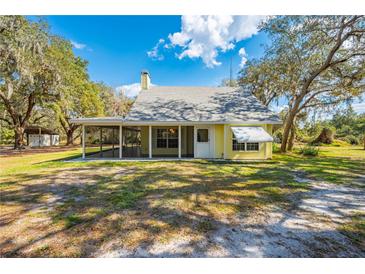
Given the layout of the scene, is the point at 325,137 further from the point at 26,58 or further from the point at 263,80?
the point at 26,58

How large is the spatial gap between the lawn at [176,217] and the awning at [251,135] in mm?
3972

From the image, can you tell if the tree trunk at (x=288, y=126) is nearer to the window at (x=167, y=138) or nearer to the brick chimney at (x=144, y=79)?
the window at (x=167, y=138)

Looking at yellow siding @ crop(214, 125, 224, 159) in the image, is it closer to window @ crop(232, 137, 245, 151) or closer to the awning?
window @ crop(232, 137, 245, 151)

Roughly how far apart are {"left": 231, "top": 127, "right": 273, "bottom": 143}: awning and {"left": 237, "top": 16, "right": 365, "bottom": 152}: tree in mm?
5828

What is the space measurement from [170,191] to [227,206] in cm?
184

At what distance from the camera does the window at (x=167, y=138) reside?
44.0ft

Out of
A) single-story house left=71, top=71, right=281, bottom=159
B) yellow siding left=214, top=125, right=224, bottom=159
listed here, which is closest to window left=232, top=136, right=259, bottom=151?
single-story house left=71, top=71, right=281, bottom=159

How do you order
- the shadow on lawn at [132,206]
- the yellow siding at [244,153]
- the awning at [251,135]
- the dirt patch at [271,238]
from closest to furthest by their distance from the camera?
1. the dirt patch at [271,238]
2. the shadow on lawn at [132,206]
3. the awning at [251,135]
4. the yellow siding at [244,153]

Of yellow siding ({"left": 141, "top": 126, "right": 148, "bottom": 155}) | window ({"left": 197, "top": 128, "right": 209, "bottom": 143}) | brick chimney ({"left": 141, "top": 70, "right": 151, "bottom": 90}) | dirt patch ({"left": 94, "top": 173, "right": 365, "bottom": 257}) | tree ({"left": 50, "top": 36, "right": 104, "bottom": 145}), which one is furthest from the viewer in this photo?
tree ({"left": 50, "top": 36, "right": 104, "bottom": 145})

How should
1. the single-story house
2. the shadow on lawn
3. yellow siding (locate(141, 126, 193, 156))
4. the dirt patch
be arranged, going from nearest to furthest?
the dirt patch → the shadow on lawn → the single-story house → yellow siding (locate(141, 126, 193, 156))

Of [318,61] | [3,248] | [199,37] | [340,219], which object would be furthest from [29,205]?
[318,61]

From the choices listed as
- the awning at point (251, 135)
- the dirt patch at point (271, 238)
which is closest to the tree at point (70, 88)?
the awning at point (251, 135)

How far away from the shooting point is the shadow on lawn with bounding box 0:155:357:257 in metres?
2.84

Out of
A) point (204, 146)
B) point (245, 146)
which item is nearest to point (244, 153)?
point (245, 146)
